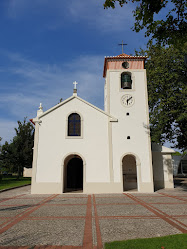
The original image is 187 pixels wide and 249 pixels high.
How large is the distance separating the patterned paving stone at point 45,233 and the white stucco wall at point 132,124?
9546 mm

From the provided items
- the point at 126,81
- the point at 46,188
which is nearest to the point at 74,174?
the point at 46,188

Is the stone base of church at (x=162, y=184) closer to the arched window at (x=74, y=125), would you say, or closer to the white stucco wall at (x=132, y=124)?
the white stucco wall at (x=132, y=124)

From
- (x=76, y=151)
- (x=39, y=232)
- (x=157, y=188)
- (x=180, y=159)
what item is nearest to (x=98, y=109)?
(x=76, y=151)

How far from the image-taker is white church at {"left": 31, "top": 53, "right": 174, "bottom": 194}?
15.1 m

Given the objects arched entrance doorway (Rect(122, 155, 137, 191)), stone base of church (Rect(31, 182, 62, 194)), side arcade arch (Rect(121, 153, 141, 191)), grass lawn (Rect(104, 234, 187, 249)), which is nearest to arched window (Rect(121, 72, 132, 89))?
side arcade arch (Rect(121, 153, 141, 191))

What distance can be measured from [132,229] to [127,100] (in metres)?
13.0

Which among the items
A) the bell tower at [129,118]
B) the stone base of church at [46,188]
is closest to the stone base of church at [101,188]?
the bell tower at [129,118]

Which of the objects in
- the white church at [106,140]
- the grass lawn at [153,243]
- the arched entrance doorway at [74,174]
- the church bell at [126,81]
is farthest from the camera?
the arched entrance doorway at [74,174]

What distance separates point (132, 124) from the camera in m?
16.6

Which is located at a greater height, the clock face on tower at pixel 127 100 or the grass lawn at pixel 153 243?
the clock face on tower at pixel 127 100

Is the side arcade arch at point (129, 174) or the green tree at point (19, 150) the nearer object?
the side arcade arch at point (129, 174)

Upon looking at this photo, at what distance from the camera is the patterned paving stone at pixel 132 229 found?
5055 millimetres

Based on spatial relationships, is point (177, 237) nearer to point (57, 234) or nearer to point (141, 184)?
point (57, 234)

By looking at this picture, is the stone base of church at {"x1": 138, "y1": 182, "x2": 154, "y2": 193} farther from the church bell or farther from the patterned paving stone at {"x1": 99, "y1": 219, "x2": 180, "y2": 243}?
the patterned paving stone at {"x1": 99, "y1": 219, "x2": 180, "y2": 243}
